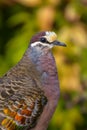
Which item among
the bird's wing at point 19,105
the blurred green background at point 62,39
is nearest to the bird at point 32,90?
the bird's wing at point 19,105

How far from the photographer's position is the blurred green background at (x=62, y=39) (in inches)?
239

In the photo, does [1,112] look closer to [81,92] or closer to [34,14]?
[81,92]

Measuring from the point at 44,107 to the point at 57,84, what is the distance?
0.15 metres

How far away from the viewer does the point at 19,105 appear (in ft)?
11.9

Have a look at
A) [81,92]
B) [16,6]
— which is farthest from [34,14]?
[81,92]

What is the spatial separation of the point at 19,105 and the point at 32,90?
0.11 m

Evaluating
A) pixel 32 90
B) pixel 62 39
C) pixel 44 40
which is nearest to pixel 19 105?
pixel 32 90

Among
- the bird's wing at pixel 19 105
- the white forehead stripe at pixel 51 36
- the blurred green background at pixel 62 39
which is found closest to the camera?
the bird's wing at pixel 19 105

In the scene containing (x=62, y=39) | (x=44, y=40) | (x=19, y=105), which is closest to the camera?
(x=19, y=105)

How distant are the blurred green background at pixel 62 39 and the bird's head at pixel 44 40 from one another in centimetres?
203

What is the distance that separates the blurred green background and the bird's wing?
211cm

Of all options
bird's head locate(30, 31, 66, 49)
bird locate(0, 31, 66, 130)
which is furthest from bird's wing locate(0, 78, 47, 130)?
bird's head locate(30, 31, 66, 49)

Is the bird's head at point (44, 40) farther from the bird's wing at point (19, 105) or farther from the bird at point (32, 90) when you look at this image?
the bird's wing at point (19, 105)

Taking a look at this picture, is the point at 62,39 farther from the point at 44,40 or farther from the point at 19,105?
the point at 19,105
